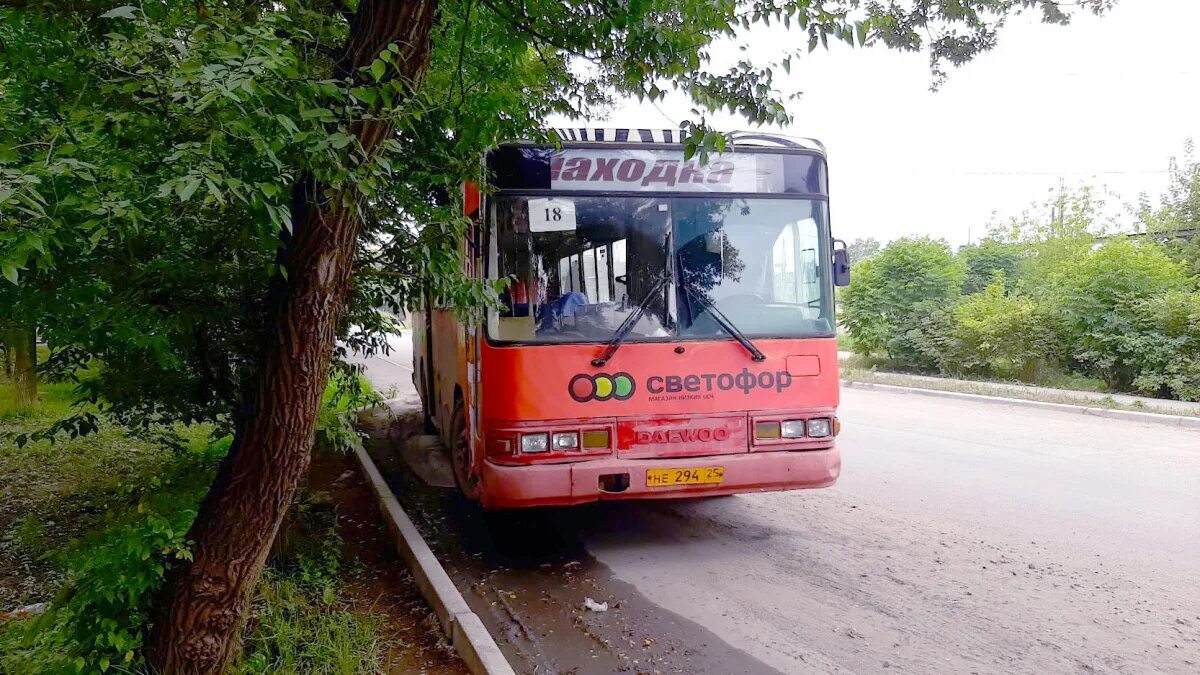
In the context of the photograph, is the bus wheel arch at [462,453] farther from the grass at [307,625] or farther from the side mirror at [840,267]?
the side mirror at [840,267]

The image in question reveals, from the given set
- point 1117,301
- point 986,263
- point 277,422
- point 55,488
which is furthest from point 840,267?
point 986,263

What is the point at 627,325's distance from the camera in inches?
211

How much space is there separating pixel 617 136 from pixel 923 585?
141 inches

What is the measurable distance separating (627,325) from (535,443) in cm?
101

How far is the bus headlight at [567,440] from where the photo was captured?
5.24 m

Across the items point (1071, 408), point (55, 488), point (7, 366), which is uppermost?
point (7, 366)

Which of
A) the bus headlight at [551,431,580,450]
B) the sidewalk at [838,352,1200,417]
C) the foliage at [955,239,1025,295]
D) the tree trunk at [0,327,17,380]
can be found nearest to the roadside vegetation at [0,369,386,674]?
the bus headlight at [551,431,580,450]

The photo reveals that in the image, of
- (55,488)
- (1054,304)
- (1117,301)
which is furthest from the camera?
(1054,304)

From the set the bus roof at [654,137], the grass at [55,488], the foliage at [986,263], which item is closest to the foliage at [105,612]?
the grass at [55,488]

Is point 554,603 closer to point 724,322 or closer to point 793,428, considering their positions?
point 793,428

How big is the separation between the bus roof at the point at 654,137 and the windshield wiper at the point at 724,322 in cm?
91

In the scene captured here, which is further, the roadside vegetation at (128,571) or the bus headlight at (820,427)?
the bus headlight at (820,427)

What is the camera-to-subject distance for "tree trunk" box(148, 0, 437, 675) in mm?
3287

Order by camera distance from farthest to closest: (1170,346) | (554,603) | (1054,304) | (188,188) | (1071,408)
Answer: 1. (1054,304)
2. (1170,346)
3. (1071,408)
4. (554,603)
5. (188,188)
